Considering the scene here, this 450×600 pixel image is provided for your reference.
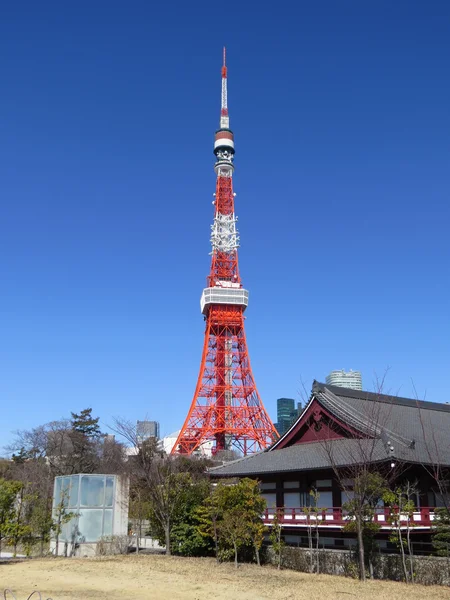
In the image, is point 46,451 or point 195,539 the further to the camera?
point 46,451

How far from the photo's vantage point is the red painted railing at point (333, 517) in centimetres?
1764

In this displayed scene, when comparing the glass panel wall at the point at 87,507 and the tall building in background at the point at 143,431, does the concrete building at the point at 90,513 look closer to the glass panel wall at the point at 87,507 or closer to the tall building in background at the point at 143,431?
the glass panel wall at the point at 87,507

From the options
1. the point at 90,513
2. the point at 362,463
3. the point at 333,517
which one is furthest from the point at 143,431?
the point at 362,463

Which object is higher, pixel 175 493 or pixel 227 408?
pixel 227 408

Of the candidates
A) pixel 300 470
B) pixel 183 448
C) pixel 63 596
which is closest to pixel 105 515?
pixel 300 470

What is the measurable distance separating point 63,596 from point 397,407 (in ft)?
60.8

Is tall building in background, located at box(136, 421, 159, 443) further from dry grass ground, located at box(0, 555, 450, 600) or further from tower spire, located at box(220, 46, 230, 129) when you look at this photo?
tower spire, located at box(220, 46, 230, 129)

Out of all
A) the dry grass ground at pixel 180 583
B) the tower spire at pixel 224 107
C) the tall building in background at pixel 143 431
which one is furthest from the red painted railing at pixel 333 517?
the tower spire at pixel 224 107

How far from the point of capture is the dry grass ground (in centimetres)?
1308

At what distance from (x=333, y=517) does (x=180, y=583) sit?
22.9 feet

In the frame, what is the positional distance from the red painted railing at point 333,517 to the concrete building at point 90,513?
6.05m

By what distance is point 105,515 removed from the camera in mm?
21797

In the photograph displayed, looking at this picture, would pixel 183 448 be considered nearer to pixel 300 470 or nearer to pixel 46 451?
pixel 46 451

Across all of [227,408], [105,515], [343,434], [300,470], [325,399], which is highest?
[227,408]
